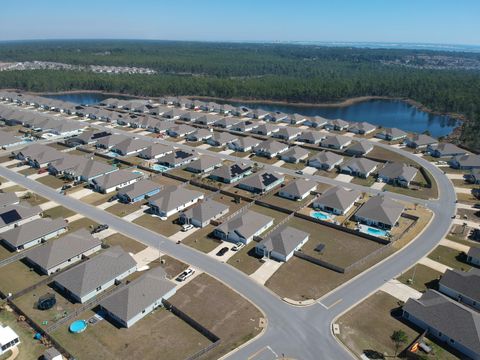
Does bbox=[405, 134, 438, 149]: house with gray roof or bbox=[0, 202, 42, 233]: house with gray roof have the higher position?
bbox=[405, 134, 438, 149]: house with gray roof

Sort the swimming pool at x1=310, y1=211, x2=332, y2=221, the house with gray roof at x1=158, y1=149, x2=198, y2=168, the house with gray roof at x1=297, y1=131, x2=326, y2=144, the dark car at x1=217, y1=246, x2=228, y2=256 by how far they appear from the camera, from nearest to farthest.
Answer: the dark car at x1=217, y1=246, x2=228, y2=256 < the swimming pool at x1=310, y1=211, x2=332, y2=221 < the house with gray roof at x1=158, y1=149, x2=198, y2=168 < the house with gray roof at x1=297, y1=131, x2=326, y2=144

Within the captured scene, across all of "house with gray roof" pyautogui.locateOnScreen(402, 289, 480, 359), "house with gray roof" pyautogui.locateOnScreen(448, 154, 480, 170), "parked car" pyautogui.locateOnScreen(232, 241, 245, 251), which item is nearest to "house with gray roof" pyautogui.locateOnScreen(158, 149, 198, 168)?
"parked car" pyautogui.locateOnScreen(232, 241, 245, 251)

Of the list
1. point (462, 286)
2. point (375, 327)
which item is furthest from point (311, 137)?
point (375, 327)

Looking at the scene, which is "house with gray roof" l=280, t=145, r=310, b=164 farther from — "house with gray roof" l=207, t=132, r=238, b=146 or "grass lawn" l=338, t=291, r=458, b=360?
"grass lawn" l=338, t=291, r=458, b=360

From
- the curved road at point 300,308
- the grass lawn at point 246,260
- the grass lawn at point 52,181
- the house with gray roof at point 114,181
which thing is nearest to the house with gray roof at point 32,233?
the curved road at point 300,308

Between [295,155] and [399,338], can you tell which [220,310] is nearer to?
[399,338]

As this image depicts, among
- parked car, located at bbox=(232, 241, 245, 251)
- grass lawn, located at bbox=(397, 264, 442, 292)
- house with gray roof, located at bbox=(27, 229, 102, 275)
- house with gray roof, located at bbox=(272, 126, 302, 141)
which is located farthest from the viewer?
house with gray roof, located at bbox=(272, 126, 302, 141)
